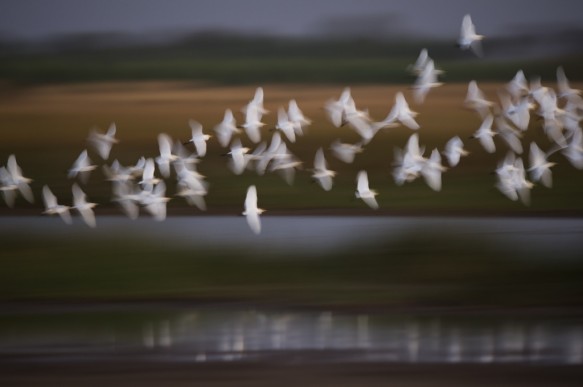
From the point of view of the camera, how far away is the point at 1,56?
4356 centimetres

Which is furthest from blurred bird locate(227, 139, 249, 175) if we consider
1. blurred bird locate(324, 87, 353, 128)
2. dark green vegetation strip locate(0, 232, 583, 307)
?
dark green vegetation strip locate(0, 232, 583, 307)

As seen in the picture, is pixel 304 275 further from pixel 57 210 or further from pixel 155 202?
pixel 57 210

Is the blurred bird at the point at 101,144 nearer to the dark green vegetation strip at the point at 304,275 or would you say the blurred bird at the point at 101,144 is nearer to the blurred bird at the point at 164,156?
the blurred bird at the point at 164,156

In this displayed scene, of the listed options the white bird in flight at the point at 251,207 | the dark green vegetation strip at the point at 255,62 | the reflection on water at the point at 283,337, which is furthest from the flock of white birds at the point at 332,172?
the dark green vegetation strip at the point at 255,62

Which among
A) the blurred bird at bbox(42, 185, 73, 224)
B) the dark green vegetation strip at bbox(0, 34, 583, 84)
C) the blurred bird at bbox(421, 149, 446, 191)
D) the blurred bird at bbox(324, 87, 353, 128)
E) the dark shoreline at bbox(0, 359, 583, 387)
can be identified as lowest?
the dark shoreline at bbox(0, 359, 583, 387)

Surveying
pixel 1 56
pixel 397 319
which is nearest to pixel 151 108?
pixel 1 56

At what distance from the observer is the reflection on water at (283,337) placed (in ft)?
47.5

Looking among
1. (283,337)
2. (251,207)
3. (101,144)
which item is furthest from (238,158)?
(283,337)

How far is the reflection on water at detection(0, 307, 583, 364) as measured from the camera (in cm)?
1448

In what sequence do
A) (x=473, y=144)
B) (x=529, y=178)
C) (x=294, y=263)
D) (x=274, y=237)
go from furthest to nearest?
(x=473, y=144)
(x=529, y=178)
(x=274, y=237)
(x=294, y=263)

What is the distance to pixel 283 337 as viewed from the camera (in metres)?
15.3

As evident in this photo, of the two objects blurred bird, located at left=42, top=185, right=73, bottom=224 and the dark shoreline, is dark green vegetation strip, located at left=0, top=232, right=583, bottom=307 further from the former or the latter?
the dark shoreline

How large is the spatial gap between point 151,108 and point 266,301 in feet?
64.0

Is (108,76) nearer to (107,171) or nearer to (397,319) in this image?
(107,171)
